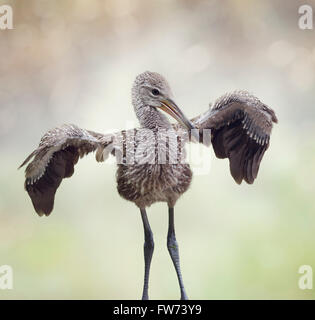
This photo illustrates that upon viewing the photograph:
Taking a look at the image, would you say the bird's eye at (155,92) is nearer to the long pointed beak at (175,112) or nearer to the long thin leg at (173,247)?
the long pointed beak at (175,112)

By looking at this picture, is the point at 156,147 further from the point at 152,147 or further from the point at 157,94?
the point at 157,94

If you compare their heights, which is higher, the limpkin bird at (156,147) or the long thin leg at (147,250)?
the limpkin bird at (156,147)

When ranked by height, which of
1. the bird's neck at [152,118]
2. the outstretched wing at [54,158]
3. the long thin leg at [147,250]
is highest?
the bird's neck at [152,118]

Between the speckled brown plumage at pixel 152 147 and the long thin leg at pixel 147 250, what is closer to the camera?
the speckled brown plumage at pixel 152 147

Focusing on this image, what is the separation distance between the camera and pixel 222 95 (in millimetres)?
2885

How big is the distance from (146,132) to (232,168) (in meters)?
0.51

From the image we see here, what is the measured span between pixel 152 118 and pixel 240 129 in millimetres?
446

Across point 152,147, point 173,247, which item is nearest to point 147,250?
point 173,247

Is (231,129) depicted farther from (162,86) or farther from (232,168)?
(162,86)

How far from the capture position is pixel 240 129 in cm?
292

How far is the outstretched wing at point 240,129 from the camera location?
112 inches

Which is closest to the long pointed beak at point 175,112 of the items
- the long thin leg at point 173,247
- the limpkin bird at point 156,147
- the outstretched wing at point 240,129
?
the limpkin bird at point 156,147

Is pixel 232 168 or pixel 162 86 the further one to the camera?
pixel 232 168
